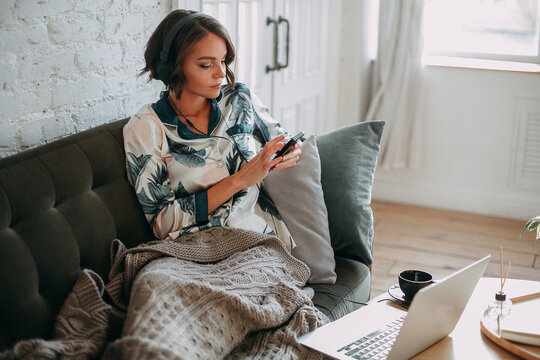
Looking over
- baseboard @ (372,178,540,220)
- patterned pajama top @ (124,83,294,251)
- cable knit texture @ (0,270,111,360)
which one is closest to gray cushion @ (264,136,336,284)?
patterned pajama top @ (124,83,294,251)

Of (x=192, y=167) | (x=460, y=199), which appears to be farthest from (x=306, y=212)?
(x=460, y=199)

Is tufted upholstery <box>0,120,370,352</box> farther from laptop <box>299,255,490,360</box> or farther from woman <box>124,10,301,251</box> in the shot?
laptop <box>299,255,490,360</box>

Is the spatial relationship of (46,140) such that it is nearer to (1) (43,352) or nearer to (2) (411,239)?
(1) (43,352)

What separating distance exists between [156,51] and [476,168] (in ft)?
8.52

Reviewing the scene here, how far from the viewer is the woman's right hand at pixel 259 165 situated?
1.92m

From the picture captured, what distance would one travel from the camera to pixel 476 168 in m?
3.97

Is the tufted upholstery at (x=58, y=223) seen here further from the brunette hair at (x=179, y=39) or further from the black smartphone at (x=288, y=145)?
the black smartphone at (x=288, y=145)

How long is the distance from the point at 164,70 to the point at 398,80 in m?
2.31

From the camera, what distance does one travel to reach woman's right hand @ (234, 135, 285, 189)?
6.29 ft

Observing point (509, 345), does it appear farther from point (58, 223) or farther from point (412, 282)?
point (58, 223)

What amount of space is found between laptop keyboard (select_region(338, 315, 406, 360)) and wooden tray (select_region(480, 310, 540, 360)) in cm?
21

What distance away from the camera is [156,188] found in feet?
6.12

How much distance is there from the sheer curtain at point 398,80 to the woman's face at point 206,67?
Result: 7.15ft

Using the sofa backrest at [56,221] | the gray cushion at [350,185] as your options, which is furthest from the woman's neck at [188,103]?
the gray cushion at [350,185]
